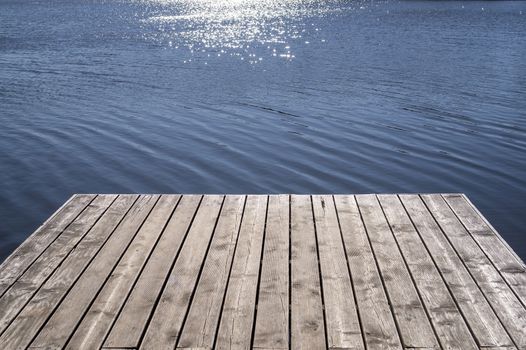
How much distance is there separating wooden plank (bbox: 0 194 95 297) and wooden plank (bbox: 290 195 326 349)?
7.30 feet

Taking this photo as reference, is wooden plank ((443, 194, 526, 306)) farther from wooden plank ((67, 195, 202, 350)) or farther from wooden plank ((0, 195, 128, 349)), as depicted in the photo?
wooden plank ((0, 195, 128, 349))

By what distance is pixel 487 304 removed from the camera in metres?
4.02

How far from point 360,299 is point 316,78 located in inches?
604

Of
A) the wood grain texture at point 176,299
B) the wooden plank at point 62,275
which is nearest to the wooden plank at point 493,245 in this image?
the wood grain texture at point 176,299

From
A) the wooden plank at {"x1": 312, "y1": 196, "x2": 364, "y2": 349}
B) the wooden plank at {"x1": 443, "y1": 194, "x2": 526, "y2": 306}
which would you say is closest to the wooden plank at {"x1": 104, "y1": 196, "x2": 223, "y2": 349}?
the wooden plank at {"x1": 312, "y1": 196, "x2": 364, "y2": 349}

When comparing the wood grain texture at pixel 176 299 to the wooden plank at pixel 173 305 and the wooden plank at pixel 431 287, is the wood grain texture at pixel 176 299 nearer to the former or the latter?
the wooden plank at pixel 173 305

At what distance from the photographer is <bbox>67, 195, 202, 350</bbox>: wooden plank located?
368 centimetres

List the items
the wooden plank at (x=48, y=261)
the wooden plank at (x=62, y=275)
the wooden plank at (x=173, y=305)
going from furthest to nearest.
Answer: the wooden plank at (x=48, y=261) < the wooden plank at (x=62, y=275) < the wooden plank at (x=173, y=305)

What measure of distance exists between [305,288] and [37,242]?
2566 mm

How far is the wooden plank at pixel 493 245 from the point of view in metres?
4.38

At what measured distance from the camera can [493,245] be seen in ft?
16.4

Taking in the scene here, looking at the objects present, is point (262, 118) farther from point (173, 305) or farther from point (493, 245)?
point (173, 305)

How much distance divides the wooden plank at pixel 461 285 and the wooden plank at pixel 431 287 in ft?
0.18

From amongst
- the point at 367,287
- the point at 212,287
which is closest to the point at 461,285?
the point at 367,287
